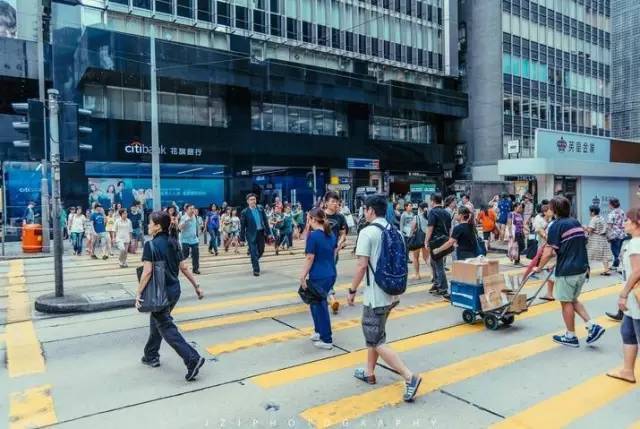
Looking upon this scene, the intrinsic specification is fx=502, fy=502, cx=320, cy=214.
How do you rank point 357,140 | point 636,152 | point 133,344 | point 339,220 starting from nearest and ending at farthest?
point 133,344
point 339,220
point 636,152
point 357,140

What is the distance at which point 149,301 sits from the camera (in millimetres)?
4734

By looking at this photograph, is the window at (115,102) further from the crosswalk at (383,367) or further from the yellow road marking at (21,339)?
the crosswalk at (383,367)

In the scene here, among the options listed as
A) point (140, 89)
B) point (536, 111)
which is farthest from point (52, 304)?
point (536, 111)

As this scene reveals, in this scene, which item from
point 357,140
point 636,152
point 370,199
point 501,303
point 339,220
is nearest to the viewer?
point 370,199

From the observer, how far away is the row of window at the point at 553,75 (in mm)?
42312

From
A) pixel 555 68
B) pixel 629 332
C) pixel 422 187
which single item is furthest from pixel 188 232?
pixel 555 68

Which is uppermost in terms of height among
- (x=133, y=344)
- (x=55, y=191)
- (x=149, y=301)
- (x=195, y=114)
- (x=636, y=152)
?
(x=195, y=114)

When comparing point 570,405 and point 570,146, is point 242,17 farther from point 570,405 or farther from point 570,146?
point 570,405

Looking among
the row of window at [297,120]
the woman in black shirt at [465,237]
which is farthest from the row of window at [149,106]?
the woman in black shirt at [465,237]

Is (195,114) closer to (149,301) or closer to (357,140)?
(357,140)

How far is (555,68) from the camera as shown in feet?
152

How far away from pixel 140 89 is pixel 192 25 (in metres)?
4.46

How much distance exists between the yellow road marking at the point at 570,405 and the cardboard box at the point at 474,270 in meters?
1.94

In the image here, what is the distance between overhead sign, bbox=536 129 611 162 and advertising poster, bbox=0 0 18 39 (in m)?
26.8
